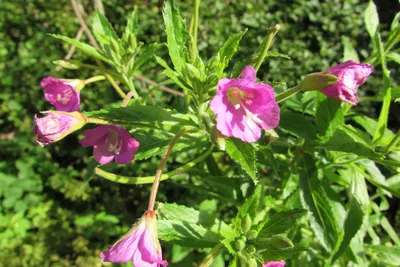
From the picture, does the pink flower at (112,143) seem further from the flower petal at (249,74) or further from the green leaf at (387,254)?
the green leaf at (387,254)

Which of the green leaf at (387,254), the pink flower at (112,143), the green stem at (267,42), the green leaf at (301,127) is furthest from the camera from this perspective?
the green leaf at (387,254)

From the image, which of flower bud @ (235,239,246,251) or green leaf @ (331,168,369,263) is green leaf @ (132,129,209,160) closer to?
flower bud @ (235,239,246,251)

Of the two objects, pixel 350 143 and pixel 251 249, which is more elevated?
pixel 350 143

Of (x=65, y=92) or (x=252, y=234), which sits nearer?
(x=252, y=234)

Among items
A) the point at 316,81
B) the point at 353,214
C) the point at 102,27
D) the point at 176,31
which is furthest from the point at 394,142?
the point at 102,27

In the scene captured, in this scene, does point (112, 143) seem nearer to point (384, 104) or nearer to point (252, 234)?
point (252, 234)

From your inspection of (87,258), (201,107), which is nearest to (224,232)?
(201,107)

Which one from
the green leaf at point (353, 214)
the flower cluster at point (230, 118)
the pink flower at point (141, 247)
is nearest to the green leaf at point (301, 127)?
the green leaf at point (353, 214)

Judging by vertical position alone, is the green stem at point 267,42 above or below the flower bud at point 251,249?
above
